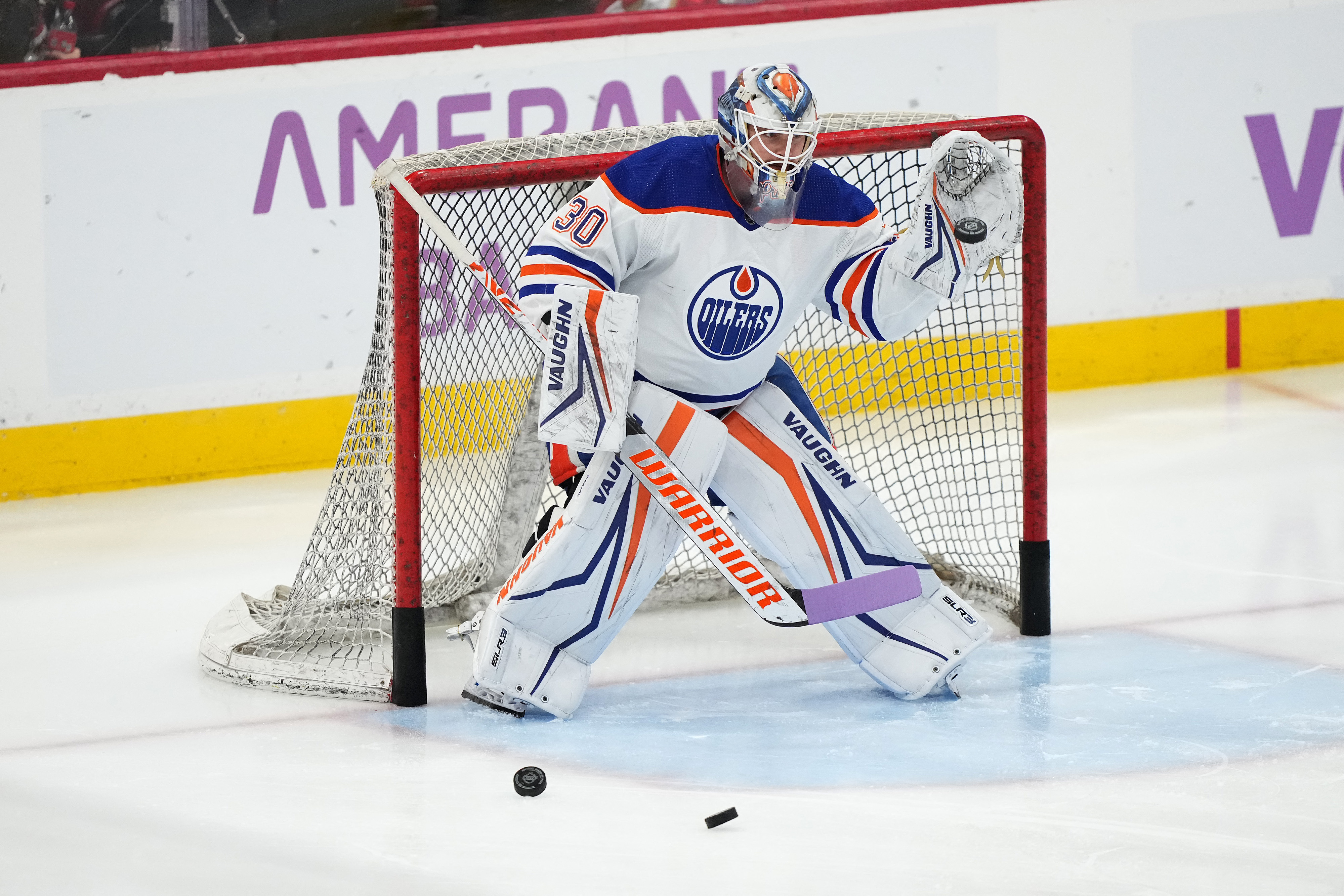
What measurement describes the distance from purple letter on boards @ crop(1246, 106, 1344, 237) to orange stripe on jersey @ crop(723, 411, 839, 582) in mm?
3330

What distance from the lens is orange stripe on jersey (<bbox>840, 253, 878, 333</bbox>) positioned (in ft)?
9.40

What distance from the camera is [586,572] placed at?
2.77m

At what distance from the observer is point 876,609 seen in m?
2.86

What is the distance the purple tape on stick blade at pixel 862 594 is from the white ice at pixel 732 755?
0.18m

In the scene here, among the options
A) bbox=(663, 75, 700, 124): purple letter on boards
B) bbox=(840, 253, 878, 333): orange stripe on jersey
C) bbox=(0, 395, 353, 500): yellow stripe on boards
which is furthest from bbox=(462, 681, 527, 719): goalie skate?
bbox=(663, 75, 700, 124): purple letter on boards

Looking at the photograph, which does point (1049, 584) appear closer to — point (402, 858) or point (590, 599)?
point (590, 599)

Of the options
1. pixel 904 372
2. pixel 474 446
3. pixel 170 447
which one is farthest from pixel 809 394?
pixel 170 447

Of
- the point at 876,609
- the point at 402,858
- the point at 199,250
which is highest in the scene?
the point at 199,250

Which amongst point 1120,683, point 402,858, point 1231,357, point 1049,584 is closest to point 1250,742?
point 1120,683

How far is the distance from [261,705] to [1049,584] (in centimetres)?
147

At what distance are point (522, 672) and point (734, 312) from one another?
2.20ft

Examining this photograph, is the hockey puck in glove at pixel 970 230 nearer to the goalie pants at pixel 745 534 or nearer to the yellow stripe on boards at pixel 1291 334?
the goalie pants at pixel 745 534

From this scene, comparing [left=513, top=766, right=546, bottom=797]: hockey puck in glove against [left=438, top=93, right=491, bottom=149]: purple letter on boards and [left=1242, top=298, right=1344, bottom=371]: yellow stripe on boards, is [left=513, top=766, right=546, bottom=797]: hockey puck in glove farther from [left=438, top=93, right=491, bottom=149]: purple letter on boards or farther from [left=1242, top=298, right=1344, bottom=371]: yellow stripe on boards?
[left=1242, top=298, right=1344, bottom=371]: yellow stripe on boards

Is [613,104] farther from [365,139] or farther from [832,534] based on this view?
[832,534]
